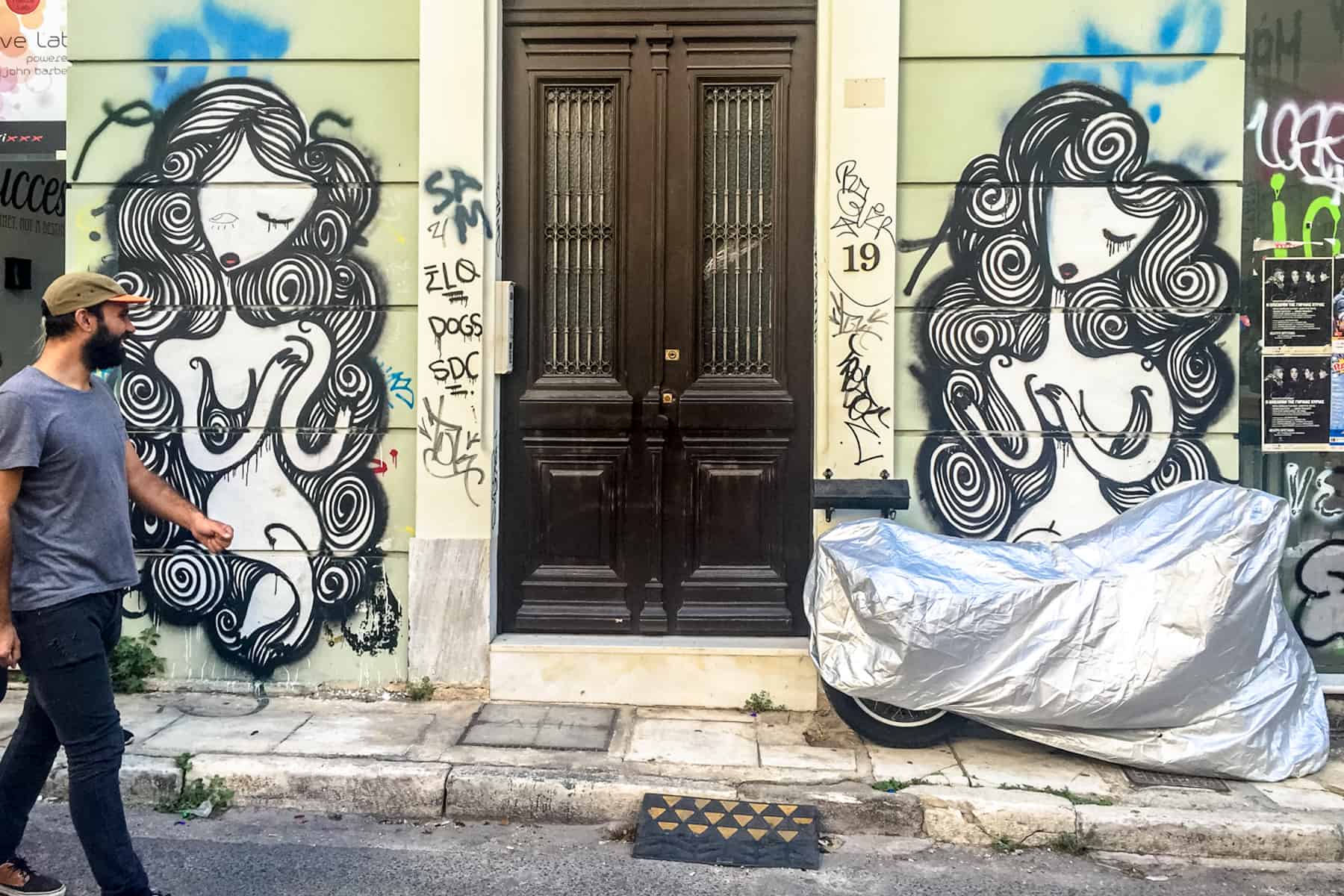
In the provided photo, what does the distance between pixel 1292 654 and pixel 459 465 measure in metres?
4.00

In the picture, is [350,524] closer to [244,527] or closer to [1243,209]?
[244,527]

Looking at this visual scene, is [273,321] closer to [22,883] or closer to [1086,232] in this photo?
[22,883]

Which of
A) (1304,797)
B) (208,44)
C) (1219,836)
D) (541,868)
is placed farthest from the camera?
(208,44)

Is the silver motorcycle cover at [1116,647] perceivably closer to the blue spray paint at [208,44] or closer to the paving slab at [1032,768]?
the paving slab at [1032,768]

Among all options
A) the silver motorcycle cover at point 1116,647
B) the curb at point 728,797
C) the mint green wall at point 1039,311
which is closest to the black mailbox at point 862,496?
the mint green wall at point 1039,311

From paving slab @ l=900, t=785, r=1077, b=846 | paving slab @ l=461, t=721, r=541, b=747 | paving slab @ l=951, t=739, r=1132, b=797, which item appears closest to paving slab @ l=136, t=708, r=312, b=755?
paving slab @ l=461, t=721, r=541, b=747

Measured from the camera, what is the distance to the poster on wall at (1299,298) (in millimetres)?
5598

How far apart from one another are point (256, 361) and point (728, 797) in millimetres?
3348

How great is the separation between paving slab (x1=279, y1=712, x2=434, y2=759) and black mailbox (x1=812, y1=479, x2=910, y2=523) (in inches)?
86.7

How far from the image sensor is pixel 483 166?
18.7 ft

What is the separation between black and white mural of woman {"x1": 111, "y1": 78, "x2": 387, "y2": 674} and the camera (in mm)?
5824

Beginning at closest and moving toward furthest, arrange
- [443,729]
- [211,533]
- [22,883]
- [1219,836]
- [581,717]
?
[22,883] < [211,533] < [1219,836] < [443,729] < [581,717]

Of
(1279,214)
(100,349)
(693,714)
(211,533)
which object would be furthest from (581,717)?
(1279,214)

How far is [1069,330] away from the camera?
222 inches
